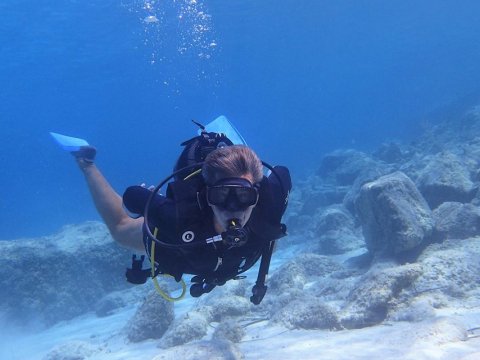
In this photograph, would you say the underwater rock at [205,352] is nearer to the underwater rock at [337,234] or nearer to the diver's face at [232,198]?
the diver's face at [232,198]

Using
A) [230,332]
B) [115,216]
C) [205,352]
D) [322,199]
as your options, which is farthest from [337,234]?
[115,216]

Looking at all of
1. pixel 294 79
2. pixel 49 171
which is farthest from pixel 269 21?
pixel 49 171

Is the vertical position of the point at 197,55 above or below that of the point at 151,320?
above

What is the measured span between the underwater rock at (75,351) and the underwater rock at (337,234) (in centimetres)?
720

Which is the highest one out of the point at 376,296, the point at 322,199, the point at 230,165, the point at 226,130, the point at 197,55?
the point at 197,55

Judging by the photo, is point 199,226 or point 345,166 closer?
point 199,226

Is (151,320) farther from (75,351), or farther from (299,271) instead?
(299,271)

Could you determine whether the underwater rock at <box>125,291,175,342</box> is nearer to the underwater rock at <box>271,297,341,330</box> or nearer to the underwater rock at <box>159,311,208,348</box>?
the underwater rock at <box>159,311,208,348</box>

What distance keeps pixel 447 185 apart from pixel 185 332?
792cm

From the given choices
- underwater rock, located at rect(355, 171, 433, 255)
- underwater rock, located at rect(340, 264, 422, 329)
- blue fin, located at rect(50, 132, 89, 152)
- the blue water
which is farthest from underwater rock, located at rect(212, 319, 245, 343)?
the blue water

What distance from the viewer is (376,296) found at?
18.7ft

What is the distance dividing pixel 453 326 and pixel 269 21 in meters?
42.9

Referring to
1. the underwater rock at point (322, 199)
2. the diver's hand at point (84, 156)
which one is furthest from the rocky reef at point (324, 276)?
the diver's hand at point (84, 156)

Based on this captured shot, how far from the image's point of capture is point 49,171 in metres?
169
